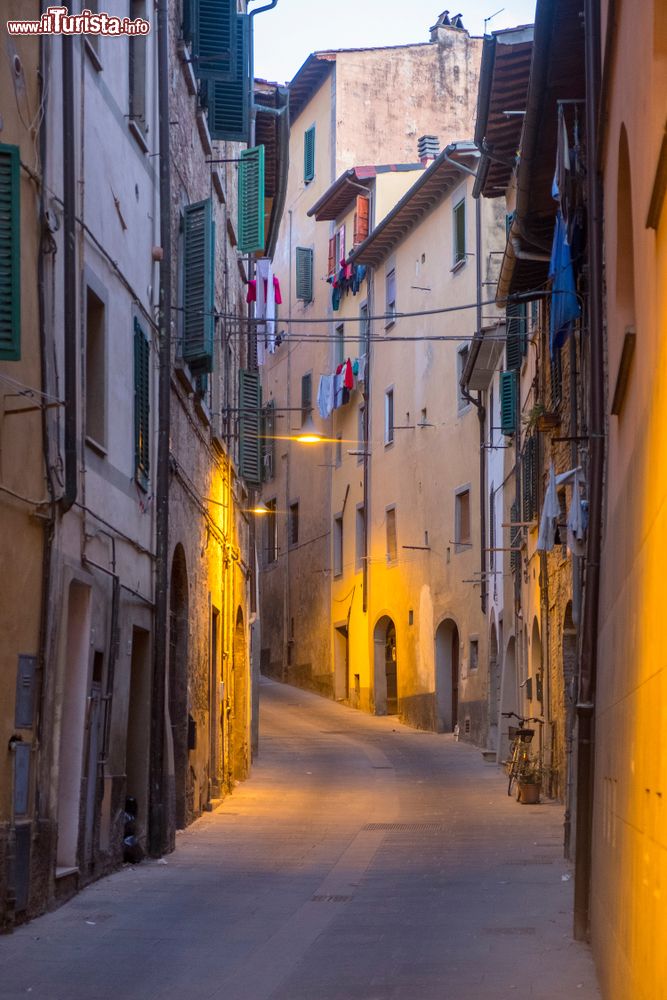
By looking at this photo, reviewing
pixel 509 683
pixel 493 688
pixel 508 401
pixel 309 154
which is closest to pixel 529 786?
pixel 508 401

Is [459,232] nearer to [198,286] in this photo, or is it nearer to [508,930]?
[198,286]

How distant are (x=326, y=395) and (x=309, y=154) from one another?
9.04 meters

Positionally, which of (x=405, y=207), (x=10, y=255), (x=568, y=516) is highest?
(x=405, y=207)

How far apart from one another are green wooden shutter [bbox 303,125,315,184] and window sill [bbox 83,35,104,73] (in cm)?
3482

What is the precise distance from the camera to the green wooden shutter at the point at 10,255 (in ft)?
31.2

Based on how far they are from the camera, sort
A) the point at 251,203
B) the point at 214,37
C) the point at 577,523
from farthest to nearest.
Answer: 1. the point at 251,203
2. the point at 214,37
3. the point at 577,523

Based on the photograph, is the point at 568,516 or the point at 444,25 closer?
the point at 568,516

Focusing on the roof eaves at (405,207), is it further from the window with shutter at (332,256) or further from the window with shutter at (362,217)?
the window with shutter at (332,256)

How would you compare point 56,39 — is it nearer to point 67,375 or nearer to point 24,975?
point 67,375

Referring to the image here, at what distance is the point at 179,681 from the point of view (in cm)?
1762

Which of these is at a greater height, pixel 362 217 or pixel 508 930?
pixel 362 217

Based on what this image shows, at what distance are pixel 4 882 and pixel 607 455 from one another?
482cm

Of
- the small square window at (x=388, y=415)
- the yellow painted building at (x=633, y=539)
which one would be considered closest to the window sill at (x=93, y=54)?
the yellow painted building at (x=633, y=539)

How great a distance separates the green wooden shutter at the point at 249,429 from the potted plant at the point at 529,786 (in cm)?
730
